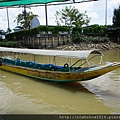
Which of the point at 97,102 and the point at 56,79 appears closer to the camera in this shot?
the point at 97,102

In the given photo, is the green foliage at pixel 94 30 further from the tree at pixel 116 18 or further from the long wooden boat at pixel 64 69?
the long wooden boat at pixel 64 69

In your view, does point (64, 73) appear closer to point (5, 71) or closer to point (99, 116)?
point (99, 116)

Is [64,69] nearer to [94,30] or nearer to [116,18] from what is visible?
[94,30]

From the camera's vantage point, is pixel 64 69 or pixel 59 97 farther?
pixel 64 69

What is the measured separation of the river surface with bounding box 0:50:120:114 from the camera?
599 centimetres

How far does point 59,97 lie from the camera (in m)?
7.20

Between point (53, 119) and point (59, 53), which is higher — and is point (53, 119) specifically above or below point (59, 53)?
below

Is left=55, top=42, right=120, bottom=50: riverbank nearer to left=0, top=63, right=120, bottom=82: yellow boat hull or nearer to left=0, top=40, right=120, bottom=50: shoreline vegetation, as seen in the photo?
left=0, top=40, right=120, bottom=50: shoreline vegetation

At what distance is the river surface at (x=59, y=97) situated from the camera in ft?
19.6

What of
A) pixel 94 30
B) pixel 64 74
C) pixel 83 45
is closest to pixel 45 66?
pixel 64 74

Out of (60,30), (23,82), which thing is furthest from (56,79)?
(60,30)

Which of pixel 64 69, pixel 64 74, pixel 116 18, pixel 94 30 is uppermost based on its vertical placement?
pixel 116 18

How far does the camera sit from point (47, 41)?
27000 millimetres

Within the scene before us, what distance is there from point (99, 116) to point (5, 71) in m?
8.41
